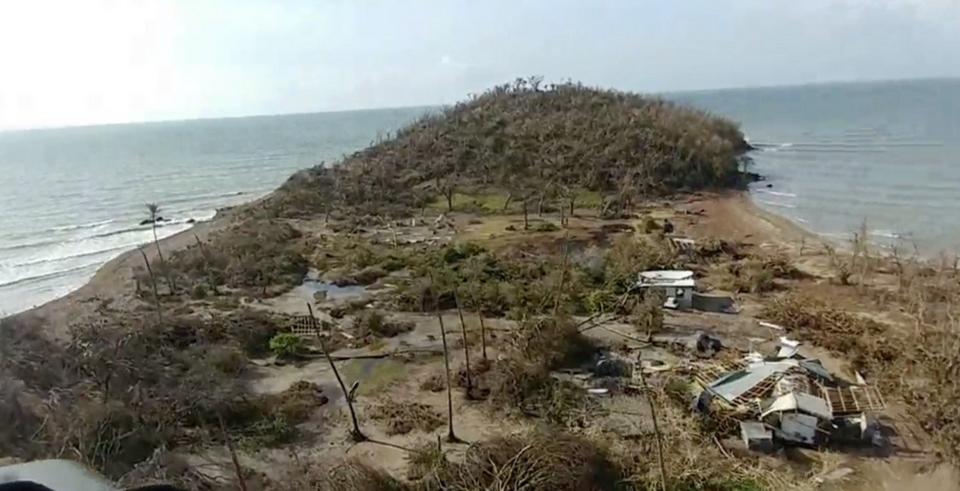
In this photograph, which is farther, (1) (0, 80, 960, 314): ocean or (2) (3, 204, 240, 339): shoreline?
(1) (0, 80, 960, 314): ocean

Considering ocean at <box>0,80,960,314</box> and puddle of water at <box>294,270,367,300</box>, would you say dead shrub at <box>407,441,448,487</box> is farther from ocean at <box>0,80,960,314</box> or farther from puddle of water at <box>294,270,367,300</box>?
ocean at <box>0,80,960,314</box>

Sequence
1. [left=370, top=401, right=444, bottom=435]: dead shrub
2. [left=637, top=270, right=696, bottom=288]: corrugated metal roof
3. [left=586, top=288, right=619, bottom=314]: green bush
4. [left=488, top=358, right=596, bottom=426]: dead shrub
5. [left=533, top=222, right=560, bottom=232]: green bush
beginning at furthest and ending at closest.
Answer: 1. [left=533, top=222, right=560, bottom=232]: green bush
2. [left=637, top=270, right=696, bottom=288]: corrugated metal roof
3. [left=586, top=288, right=619, bottom=314]: green bush
4. [left=488, top=358, right=596, bottom=426]: dead shrub
5. [left=370, top=401, right=444, bottom=435]: dead shrub

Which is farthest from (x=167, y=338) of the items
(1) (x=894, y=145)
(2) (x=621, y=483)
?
(1) (x=894, y=145)

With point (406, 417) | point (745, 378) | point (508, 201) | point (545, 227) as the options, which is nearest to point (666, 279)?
point (745, 378)

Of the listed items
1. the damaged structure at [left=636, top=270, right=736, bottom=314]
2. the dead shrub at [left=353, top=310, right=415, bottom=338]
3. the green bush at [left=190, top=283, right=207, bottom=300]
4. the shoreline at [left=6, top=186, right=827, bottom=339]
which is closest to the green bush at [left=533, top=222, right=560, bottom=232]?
the shoreline at [left=6, top=186, right=827, bottom=339]

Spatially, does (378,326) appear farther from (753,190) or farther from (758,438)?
(753,190)

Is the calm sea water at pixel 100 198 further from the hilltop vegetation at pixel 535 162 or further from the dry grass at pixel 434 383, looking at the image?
the dry grass at pixel 434 383
